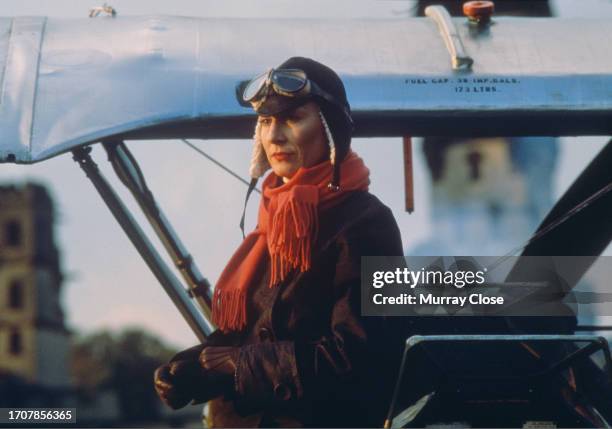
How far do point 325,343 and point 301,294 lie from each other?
0.64 ft

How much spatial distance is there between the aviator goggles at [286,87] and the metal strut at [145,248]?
60.9 inches

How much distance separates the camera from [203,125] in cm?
568

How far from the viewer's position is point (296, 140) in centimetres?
415

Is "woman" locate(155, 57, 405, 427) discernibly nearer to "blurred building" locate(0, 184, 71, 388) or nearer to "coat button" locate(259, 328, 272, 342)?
"coat button" locate(259, 328, 272, 342)

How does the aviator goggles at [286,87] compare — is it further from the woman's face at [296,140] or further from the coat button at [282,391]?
the coat button at [282,391]

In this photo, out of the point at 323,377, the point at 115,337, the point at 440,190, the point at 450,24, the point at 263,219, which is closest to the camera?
the point at 323,377

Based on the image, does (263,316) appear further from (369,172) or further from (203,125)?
(203,125)

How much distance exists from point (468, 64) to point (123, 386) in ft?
267

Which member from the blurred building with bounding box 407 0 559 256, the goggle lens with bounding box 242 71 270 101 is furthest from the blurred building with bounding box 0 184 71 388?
the goggle lens with bounding box 242 71 270 101

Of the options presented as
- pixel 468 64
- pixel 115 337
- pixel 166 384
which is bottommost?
Answer: pixel 166 384

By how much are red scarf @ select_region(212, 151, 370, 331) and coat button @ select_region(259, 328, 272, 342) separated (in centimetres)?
11

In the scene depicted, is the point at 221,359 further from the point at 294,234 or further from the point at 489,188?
the point at 489,188

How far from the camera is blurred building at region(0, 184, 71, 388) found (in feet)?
271

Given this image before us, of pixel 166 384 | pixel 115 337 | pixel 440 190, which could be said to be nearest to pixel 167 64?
pixel 166 384
